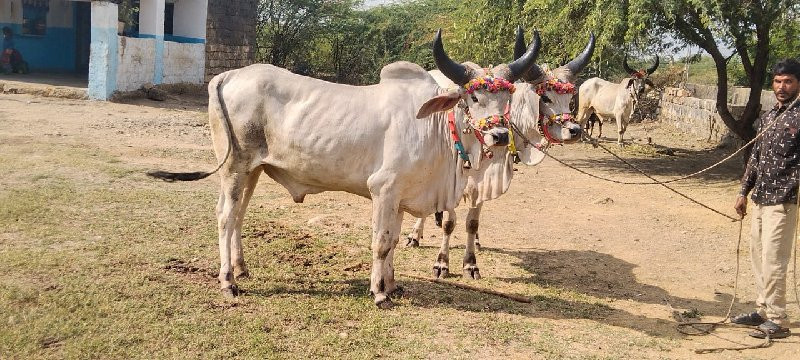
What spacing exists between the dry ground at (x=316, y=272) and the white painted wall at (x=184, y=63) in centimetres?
876

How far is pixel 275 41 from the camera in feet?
90.1

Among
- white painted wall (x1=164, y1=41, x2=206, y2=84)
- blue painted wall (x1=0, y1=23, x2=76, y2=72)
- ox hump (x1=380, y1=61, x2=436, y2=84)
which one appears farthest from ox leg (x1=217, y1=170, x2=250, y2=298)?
blue painted wall (x1=0, y1=23, x2=76, y2=72)

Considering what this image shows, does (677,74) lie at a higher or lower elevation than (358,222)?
higher

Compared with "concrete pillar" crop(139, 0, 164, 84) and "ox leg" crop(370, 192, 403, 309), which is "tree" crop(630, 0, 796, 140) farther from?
"concrete pillar" crop(139, 0, 164, 84)

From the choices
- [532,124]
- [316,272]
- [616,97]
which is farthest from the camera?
[616,97]

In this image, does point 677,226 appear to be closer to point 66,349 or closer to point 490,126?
point 490,126

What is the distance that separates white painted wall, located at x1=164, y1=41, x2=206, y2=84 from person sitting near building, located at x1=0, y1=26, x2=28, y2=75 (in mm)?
3955

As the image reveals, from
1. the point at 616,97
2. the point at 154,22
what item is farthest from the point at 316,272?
the point at 154,22

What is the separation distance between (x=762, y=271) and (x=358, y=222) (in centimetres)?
414

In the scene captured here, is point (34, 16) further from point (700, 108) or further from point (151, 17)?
point (700, 108)

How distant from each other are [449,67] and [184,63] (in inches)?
645

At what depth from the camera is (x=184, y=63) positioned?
2059 cm

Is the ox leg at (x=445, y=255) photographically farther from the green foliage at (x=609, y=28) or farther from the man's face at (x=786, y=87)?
the green foliage at (x=609, y=28)

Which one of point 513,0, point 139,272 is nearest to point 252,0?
point 513,0
